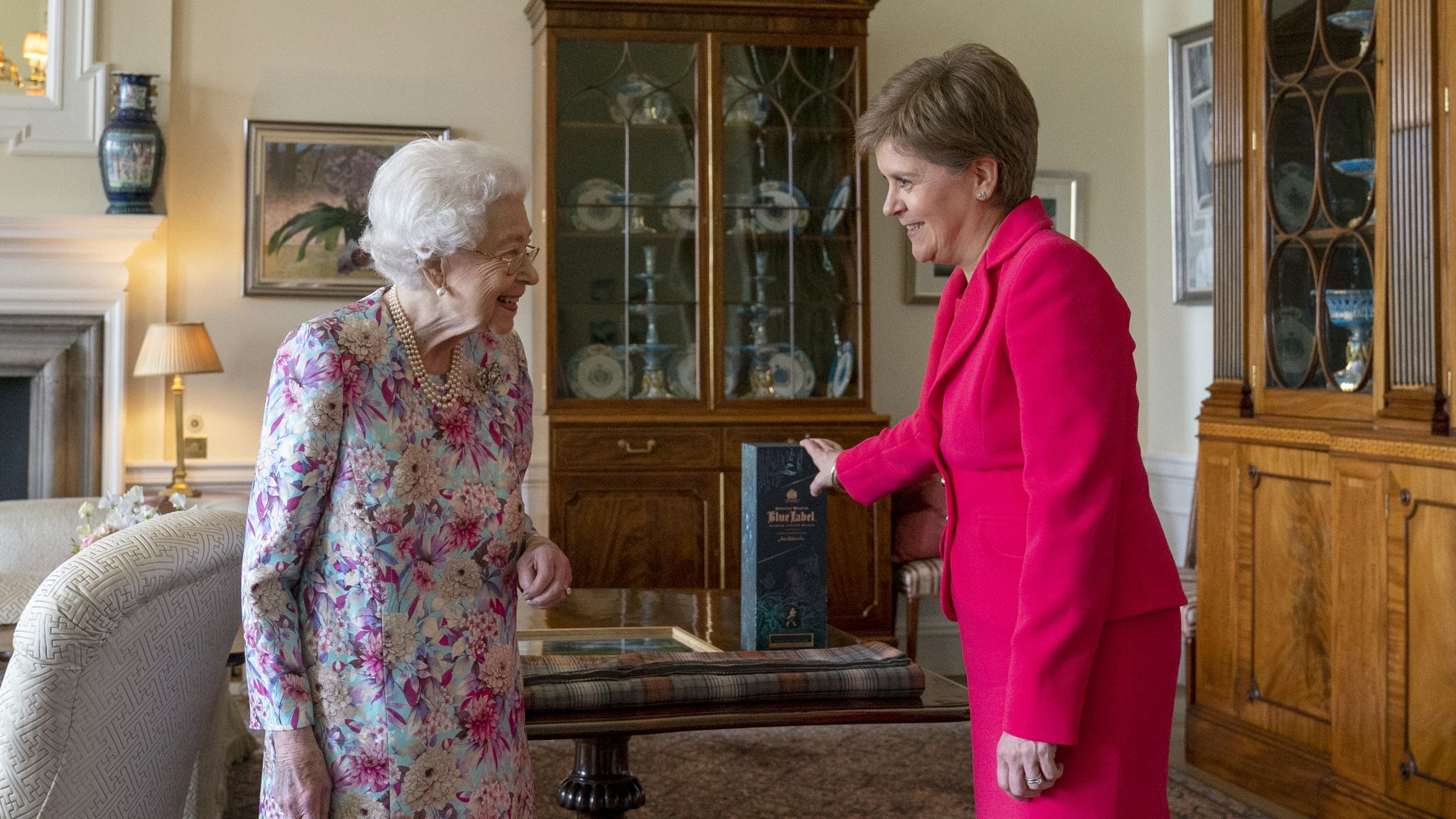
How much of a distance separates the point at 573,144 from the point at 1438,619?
2.88 m

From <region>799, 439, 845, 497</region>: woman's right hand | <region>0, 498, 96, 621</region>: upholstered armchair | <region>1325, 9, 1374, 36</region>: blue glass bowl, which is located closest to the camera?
<region>799, 439, 845, 497</region>: woman's right hand

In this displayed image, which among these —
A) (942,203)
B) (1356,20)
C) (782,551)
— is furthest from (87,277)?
(1356,20)

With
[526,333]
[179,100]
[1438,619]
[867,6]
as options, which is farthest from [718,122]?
[1438,619]

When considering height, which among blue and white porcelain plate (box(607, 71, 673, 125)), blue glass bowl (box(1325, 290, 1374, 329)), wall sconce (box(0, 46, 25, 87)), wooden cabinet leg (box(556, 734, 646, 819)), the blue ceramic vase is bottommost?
wooden cabinet leg (box(556, 734, 646, 819))

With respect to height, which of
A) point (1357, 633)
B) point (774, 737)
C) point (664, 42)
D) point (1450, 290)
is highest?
point (664, 42)

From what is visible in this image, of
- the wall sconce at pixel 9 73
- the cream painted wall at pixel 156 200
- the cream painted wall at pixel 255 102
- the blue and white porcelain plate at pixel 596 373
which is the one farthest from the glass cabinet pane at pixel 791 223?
the wall sconce at pixel 9 73

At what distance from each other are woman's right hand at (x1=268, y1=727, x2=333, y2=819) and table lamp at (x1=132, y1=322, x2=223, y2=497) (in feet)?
9.98

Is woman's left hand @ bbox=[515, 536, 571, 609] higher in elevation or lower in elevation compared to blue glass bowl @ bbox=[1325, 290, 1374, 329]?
lower

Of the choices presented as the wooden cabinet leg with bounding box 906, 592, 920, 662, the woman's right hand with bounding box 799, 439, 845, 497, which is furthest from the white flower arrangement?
the wooden cabinet leg with bounding box 906, 592, 920, 662

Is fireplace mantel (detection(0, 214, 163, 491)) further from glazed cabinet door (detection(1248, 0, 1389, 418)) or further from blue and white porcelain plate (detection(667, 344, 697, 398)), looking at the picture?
glazed cabinet door (detection(1248, 0, 1389, 418))

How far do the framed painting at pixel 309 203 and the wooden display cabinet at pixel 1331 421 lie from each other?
265cm

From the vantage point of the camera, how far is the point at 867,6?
4.45 meters

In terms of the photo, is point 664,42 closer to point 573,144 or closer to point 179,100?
point 573,144

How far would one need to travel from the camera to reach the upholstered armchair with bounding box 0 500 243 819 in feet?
4.85
